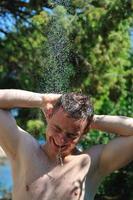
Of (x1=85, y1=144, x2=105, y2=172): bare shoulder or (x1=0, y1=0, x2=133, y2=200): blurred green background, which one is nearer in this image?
(x1=85, y1=144, x2=105, y2=172): bare shoulder

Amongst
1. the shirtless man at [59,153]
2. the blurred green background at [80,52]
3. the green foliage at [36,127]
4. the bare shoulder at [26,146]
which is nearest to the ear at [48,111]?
the shirtless man at [59,153]

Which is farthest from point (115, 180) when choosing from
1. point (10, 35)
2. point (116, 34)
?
point (10, 35)

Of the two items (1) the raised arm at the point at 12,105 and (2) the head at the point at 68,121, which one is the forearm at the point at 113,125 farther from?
(1) the raised arm at the point at 12,105

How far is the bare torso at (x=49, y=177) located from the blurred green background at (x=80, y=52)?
143 inches

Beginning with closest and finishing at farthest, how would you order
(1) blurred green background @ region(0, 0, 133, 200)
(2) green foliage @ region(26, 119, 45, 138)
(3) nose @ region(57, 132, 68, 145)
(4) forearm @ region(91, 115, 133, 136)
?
(3) nose @ region(57, 132, 68, 145) < (4) forearm @ region(91, 115, 133, 136) < (1) blurred green background @ region(0, 0, 133, 200) < (2) green foliage @ region(26, 119, 45, 138)

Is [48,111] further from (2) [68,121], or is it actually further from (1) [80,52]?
(1) [80,52]

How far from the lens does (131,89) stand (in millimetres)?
7984

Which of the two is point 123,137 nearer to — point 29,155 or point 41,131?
point 29,155

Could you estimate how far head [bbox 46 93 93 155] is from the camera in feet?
6.77

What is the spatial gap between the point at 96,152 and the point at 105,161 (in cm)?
5

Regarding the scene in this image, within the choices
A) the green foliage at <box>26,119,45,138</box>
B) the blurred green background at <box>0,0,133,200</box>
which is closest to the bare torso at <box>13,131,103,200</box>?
the blurred green background at <box>0,0,133,200</box>

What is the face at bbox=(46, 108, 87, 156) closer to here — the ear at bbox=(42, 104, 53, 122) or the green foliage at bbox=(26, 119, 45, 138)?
the ear at bbox=(42, 104, 53, 122)

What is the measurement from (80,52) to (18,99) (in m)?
4.76

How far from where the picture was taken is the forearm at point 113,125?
2.16 m
